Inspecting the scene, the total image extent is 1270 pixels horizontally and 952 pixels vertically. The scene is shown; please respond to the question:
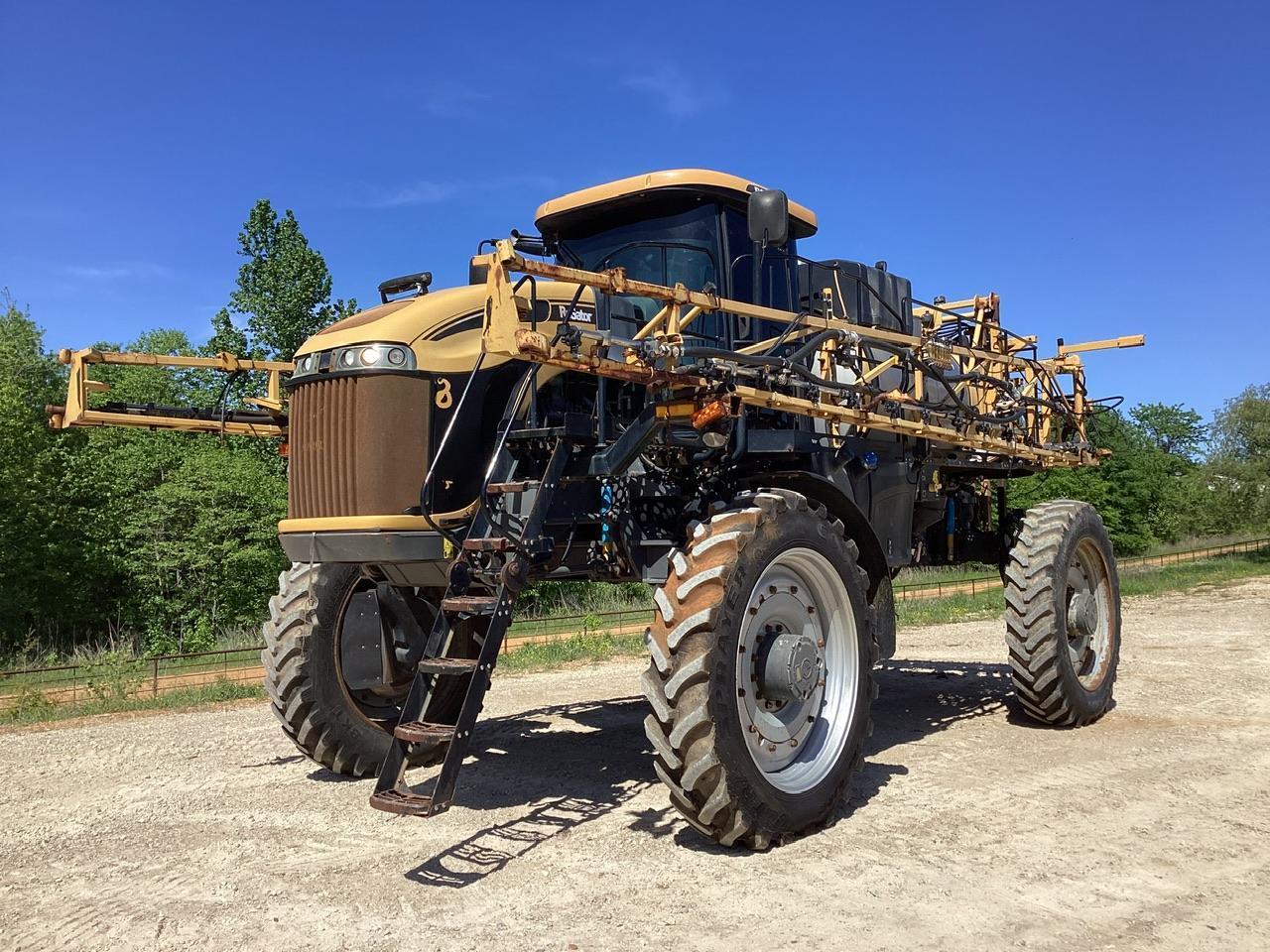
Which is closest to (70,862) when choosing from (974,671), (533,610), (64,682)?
(974,671)

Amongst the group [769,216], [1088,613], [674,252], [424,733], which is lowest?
[424,733]

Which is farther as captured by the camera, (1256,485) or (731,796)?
(1256,485)

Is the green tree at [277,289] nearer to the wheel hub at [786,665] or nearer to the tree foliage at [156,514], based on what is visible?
the tree foliage at [156,514]

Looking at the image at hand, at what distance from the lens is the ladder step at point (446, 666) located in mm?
4961

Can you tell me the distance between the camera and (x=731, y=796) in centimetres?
476

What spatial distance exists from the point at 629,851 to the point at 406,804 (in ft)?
3.68

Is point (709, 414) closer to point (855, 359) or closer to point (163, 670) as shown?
point (855, 359)

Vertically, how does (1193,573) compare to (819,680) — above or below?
below

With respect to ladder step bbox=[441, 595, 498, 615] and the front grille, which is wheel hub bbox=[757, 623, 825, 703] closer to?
ladder step bbox=[441, 595, 498, 615]

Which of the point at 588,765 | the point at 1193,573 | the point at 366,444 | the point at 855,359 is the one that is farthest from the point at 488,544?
the point at 1193,573

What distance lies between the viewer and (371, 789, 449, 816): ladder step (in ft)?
15.0

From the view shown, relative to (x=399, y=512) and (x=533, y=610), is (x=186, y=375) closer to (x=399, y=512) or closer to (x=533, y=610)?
(x=533, y=610)

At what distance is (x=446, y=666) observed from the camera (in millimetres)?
5008

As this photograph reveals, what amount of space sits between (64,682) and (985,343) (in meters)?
14.2
